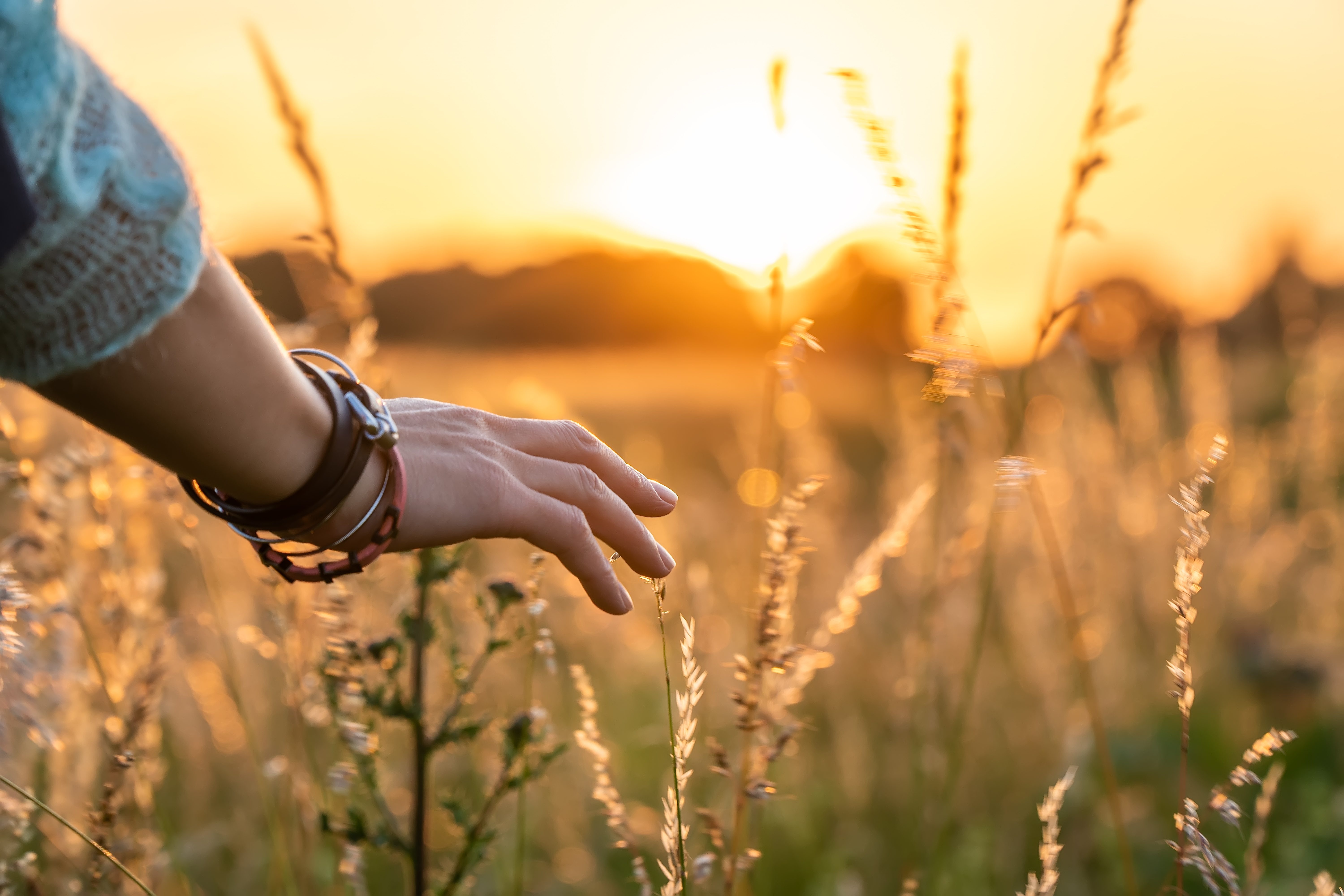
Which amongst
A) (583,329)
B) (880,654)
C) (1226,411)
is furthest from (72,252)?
(583,329)

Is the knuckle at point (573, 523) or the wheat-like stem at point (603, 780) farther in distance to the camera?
the wheat-like stem at point (603, 780)

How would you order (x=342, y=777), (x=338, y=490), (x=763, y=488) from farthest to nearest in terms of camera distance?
(x=763, y=488)
(x=342, y=777)
(x=338, y=490)

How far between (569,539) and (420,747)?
0.49 m

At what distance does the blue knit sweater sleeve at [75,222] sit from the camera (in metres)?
0.70

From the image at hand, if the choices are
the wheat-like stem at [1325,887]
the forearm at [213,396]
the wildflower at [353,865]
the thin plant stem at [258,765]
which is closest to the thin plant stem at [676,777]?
the forearm at [213,396]

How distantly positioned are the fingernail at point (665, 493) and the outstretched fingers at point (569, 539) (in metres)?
0.13

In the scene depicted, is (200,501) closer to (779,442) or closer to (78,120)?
(78,120)

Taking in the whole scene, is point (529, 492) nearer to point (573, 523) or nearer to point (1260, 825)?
point (573, 523)

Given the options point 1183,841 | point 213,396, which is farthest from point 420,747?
point 1183,841

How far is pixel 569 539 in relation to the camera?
1006mm

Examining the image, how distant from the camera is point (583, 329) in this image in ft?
110

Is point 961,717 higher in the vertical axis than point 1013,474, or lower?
lower

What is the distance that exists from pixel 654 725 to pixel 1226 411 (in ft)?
9.41

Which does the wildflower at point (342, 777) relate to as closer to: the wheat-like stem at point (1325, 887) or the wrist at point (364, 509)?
the wrist at point (364, 509)
